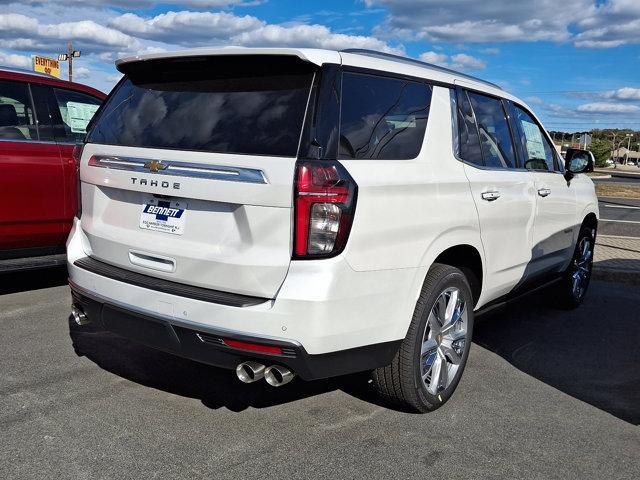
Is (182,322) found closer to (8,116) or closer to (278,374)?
(278,374)

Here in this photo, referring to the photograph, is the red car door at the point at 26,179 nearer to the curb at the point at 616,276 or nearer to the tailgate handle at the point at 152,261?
the tailgate handle at the point at 152,261

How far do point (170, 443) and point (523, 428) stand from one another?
1.87 meters

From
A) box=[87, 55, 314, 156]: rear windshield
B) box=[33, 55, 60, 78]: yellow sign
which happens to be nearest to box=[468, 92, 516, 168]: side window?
box=[87, 55, 314, 156]: rear windshield

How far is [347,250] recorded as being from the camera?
9.43 feet

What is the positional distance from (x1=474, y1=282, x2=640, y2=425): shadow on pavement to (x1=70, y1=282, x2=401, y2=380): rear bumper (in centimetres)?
158

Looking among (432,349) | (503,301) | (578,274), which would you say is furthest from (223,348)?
(578,274)

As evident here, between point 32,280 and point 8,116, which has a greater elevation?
point 8,116

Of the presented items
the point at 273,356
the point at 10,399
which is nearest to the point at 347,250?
the point at 273,356

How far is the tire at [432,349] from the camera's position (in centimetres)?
338

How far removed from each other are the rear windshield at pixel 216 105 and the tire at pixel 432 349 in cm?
115

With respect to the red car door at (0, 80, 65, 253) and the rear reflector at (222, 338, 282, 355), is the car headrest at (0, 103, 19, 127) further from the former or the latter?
the rear reflector at (222, 338, 282, 355)

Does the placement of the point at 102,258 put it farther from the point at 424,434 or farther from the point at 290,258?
the point at 424,434

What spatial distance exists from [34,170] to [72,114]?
0.83 meters

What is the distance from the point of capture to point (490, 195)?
404 centimetres
